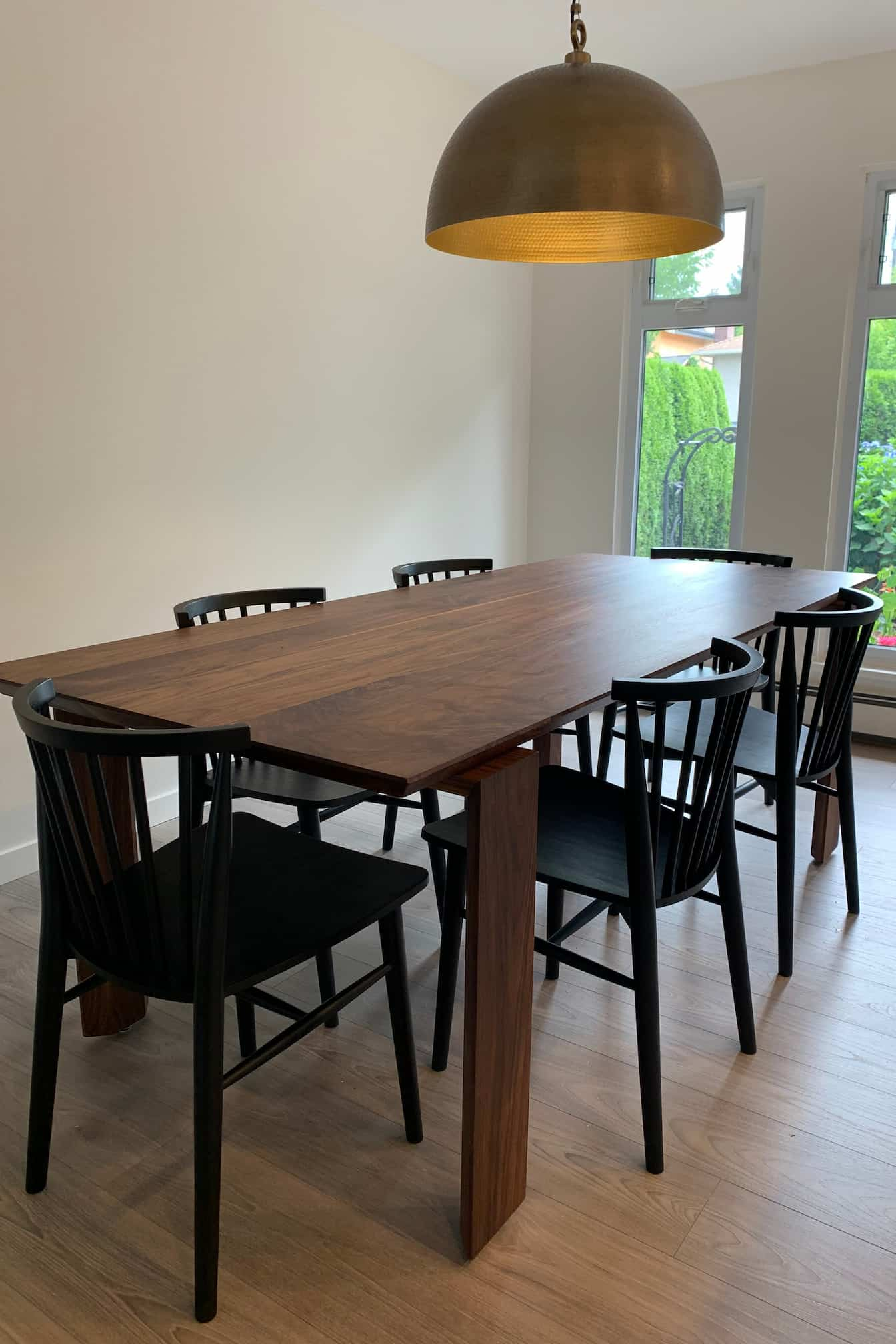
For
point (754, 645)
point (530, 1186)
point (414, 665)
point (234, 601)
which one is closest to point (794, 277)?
point (754, 645)

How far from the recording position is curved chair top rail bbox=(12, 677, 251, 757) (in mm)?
1283

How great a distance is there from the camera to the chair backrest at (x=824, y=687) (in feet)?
7.54

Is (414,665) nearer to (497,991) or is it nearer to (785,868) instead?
(497,991)

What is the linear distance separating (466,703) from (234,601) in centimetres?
104

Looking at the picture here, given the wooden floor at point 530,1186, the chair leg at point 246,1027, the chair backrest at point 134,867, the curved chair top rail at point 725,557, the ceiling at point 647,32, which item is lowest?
the wooden floor at point 530,1186

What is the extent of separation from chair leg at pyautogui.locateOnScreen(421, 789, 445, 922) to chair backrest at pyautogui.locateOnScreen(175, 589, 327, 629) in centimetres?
60

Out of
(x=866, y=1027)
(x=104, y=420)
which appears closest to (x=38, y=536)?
(x=104, y=420)

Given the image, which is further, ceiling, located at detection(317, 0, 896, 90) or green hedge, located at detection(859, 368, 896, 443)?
green hedge, located at detection(859, 368, 896, 443)

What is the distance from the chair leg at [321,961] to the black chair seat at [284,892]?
0.19 m

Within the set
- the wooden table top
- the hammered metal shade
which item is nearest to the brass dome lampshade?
the hammered metal shade

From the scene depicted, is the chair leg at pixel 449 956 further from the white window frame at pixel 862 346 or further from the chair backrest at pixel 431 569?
the white window frame at pixel 862 346

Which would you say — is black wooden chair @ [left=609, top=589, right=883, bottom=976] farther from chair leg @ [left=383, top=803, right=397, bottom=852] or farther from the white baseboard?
the white baseboard

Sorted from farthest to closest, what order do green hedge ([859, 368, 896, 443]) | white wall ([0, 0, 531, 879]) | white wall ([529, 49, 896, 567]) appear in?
1. green hedge ([859, 368, 896, 443])
2. white wall ([529, 49, 896, 567])
3. white wall ([0, 0, 531, 879])

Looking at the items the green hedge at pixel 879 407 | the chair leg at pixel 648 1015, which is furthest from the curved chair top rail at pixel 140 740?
the green hedge at pixel 879 407
